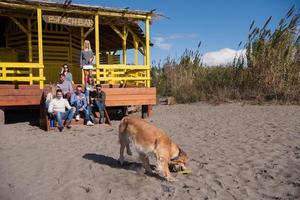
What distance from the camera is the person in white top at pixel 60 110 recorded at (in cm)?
1025

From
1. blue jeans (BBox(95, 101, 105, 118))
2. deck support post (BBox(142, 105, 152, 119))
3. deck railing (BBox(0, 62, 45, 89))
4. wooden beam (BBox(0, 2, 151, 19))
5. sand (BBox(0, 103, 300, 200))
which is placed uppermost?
wooden beam (BBox(0, 2, 151, 19))

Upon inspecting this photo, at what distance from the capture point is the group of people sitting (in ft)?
33.9

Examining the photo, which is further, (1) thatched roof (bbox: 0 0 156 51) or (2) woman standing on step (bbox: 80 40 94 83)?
(2) woman standing on step (bbox: 80 40 94 83)

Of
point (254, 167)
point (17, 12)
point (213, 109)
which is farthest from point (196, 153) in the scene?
point (17, 12)

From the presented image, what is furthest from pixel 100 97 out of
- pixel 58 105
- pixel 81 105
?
pixel 58 105

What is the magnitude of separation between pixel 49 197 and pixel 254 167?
3.14m

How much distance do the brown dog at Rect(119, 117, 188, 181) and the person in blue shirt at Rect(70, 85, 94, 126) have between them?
207 inches

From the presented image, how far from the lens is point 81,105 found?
11.2 m

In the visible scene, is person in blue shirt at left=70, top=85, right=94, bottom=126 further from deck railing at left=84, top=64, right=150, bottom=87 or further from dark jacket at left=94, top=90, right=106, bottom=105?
deck railing at left=84, top=64, right=150, bottom=87

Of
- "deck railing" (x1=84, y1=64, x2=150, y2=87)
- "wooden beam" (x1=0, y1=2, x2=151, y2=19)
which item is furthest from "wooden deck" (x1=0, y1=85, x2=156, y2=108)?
"wooden beam" (x1=0, y1=2, x2=151, y2=19)

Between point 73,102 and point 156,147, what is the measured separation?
19.7 feet

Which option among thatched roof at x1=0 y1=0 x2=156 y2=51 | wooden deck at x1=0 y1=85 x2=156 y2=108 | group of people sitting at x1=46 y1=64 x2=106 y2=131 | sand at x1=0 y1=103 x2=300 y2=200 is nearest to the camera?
sand at x1=0 y1=103 x2=300 y2=200

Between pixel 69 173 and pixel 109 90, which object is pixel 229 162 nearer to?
pixel 69 173

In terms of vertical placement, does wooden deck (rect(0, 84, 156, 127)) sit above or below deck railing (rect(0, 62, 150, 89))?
below
